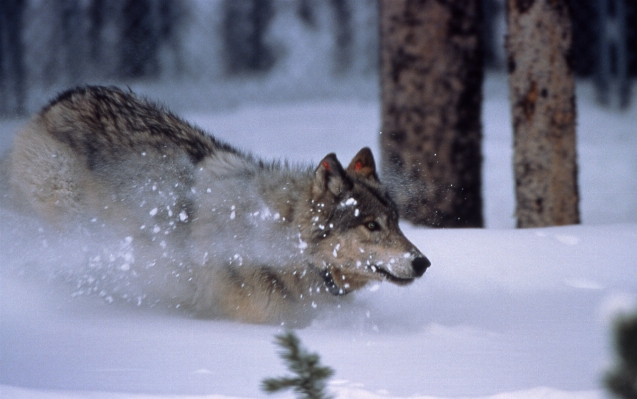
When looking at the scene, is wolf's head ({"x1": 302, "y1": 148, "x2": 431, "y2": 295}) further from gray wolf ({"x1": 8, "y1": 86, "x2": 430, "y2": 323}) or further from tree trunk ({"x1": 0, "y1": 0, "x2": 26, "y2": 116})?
tree trunk ({"x1": 0, "y1": 0, "x2": 26, "y2": 116})

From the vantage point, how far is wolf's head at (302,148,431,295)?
3480 mm

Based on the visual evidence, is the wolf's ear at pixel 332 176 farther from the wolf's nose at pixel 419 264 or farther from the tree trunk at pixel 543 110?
the tree trunk at pixel 543 110

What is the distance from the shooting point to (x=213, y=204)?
155 inches

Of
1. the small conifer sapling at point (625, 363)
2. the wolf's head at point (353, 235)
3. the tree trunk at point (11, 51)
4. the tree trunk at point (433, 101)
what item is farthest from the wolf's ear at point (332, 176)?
the tree trunk at point (11, 51)

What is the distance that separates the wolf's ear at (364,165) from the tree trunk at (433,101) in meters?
1.99

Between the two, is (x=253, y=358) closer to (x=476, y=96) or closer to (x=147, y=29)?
(x=476, y=96)

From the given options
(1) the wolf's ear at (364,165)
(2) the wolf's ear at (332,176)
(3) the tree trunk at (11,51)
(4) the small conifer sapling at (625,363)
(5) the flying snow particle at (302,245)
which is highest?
(3) the tree trunk at (11,51)

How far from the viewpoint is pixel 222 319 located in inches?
148

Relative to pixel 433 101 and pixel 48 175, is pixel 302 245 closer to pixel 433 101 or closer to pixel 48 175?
pixel 48 175

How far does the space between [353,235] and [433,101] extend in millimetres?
2908

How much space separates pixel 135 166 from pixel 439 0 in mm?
3378

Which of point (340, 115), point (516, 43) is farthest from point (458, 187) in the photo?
point (340, 115)

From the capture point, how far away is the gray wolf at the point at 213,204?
11.9 feet

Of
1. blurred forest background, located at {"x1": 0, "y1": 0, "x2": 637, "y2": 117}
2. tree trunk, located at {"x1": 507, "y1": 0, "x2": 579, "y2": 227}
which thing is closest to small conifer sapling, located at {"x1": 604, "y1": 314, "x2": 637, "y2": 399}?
tree trunk, located at {"x1": 507, "y1": 0, "x2": 579, "y2": 227}
